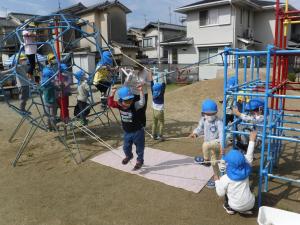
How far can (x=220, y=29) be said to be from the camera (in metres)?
20.0

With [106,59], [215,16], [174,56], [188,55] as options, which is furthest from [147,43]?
[106,59]

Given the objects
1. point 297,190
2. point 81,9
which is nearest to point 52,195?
point 297,190

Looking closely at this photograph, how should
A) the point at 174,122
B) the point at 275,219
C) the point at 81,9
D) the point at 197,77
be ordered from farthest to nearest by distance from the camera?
the point at 81,9 < the point at 197,77 < the point at 174,122 < the point at 275,219

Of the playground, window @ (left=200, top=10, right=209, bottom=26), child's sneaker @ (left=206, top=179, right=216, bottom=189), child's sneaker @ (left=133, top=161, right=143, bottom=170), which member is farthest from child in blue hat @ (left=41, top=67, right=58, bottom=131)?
window @ (left=200, top=10, right=209, bottom=26)

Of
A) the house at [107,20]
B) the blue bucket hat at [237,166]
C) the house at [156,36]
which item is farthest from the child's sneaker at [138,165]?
the house at [156,36]

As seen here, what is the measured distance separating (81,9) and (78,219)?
27.2 metres

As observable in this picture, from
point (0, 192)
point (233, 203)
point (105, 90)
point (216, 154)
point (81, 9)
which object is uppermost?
point (81, 9)

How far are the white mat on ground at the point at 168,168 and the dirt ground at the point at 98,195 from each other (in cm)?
15

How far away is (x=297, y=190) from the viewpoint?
13.1ft

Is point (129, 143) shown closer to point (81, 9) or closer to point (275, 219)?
point (275, 219)

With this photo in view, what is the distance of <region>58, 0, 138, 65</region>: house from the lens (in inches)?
996

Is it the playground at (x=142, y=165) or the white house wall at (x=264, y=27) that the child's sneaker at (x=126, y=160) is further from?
the white house wall at (x=264, y=27)

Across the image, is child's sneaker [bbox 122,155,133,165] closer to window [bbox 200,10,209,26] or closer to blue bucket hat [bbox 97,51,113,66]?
blue bucket hat [bbox 97,51,113,66]

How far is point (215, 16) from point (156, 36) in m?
12.3
